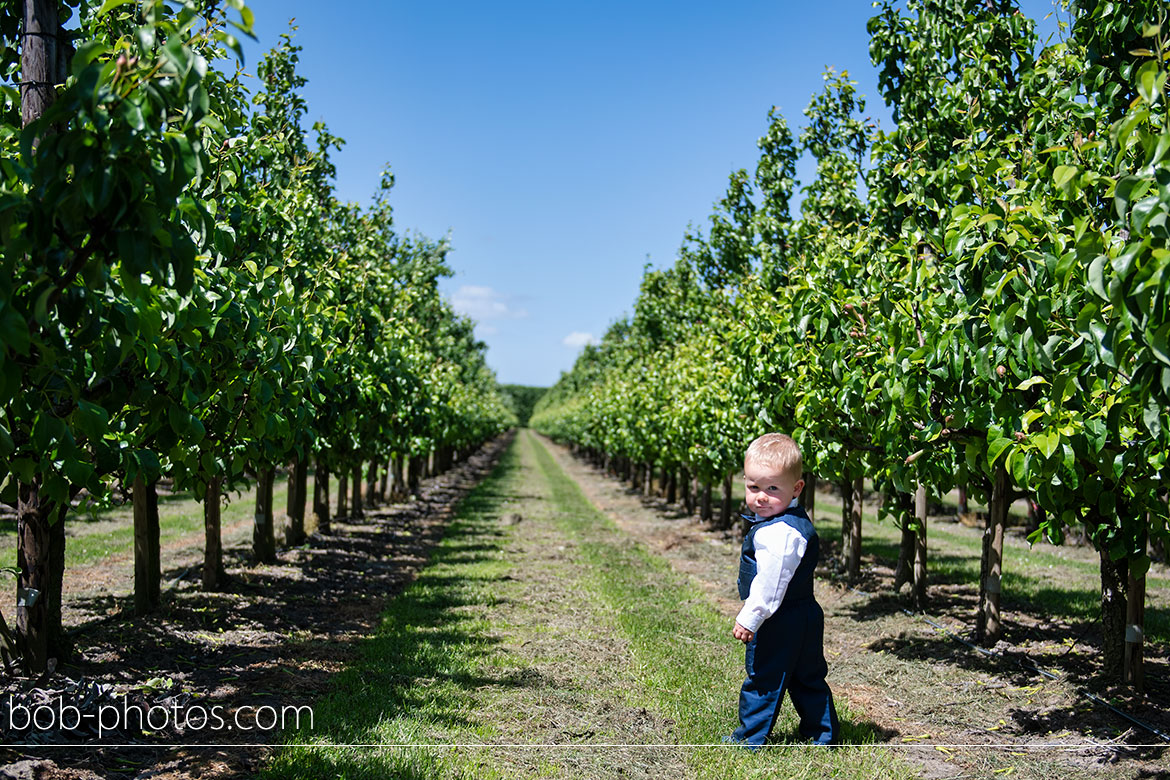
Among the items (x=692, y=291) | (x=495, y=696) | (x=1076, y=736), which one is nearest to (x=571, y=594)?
(x=495, y=696)

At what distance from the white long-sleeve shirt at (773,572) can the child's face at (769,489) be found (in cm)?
12

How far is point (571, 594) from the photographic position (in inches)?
395

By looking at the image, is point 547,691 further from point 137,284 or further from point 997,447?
point 137,284

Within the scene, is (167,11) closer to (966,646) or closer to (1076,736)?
(1076,736)

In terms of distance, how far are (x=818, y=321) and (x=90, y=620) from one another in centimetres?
678

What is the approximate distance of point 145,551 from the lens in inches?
301

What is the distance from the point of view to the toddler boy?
14.6ft

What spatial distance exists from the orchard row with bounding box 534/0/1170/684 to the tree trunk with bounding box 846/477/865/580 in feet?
0.17

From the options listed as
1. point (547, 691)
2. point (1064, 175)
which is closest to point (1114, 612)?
point (547, 691)

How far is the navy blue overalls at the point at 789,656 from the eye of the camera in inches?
181

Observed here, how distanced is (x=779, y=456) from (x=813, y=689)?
4.62ft

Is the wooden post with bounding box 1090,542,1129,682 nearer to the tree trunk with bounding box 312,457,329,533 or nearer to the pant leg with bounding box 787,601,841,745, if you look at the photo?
the pant leg with bounding box 787,601,841,745

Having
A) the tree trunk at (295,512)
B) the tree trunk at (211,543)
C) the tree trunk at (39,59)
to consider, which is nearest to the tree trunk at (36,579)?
the tree trunk at (39,59)

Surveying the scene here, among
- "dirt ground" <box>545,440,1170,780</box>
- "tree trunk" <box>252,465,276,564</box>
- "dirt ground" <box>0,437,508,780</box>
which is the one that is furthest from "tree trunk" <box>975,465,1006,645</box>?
"tree trunk" <box>252,465,276,564</box>
